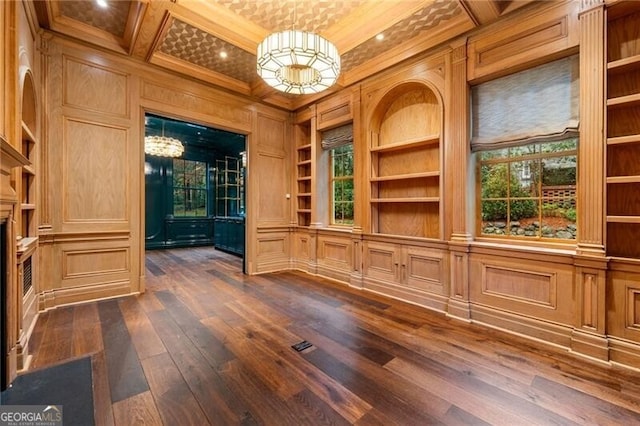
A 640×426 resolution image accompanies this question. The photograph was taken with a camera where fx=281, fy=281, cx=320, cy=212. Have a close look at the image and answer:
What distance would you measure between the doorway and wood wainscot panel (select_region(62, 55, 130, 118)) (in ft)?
13.2

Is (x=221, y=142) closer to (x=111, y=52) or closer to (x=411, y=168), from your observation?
(x=111, y=52)

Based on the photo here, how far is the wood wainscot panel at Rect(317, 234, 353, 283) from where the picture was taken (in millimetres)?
4531

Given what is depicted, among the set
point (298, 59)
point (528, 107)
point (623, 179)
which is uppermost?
point (298, 59)

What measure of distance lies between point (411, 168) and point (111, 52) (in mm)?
4163

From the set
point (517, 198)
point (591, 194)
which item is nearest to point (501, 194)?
point (517, 198)

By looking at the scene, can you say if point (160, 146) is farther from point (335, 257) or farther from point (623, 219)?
point (623, 219)

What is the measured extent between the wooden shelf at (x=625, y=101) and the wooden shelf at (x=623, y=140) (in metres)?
0.26

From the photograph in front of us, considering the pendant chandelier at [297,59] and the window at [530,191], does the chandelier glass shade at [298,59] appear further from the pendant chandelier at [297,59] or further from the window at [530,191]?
the window at [530,191]

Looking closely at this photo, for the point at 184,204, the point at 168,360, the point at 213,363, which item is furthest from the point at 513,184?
the point at 184,204

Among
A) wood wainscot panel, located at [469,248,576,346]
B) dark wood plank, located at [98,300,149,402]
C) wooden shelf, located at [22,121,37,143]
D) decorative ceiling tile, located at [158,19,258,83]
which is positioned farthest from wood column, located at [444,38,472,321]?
wooden shelf, located at [22,121,37,143]

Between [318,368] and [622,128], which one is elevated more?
[622,128]

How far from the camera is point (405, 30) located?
10.8ft

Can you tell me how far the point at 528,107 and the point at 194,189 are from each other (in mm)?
8792

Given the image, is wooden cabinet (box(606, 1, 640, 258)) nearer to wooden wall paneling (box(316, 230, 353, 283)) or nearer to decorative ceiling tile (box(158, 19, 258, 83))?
wooden wall paneling (box(316, 230, 353, 283))
